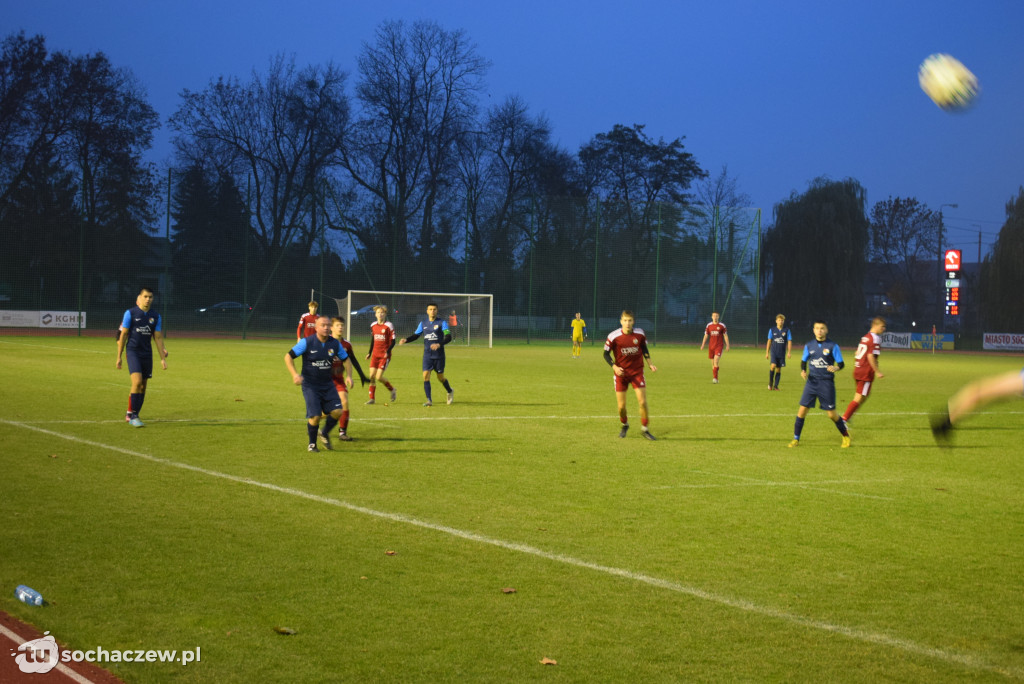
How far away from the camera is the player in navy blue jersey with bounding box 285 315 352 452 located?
11758 mm

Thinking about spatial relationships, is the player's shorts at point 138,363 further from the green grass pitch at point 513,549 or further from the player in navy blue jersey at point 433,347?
the player in navy blue jersey at point 433,347

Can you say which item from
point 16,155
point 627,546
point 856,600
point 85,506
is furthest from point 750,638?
point 16,155

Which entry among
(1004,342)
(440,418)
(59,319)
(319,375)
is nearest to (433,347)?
(440,418)

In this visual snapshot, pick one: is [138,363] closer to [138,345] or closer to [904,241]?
[138,345]

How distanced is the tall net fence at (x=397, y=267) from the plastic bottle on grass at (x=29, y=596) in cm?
4334

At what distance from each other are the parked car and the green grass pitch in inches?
1359

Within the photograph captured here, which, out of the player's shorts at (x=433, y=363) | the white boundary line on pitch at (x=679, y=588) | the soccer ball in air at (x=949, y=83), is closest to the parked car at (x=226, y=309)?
the player's shorts at (x=433, y=363)

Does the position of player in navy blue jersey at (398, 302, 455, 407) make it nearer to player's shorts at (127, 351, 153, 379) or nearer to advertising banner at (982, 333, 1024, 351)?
player's shorts at (127, 351, 153, 379)

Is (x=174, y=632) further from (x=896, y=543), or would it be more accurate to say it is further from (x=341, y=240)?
(x=341, y=240)

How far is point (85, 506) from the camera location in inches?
324

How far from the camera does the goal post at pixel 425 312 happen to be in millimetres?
48222

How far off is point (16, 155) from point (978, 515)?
5953 cm

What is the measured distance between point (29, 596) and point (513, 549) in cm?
329

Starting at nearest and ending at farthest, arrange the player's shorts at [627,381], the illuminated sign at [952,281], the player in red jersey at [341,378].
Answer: the player in red jersey at [341,378] < the player's shorts at [627,381] < the illuminated sign at [952,281]
